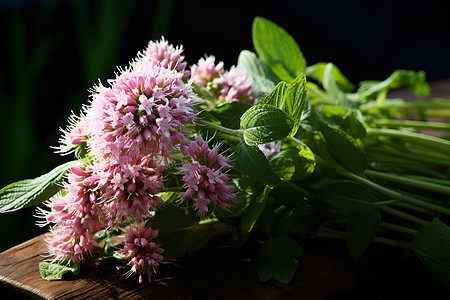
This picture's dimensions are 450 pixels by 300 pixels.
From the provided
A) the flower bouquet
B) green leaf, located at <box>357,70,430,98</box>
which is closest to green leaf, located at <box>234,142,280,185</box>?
the flower bouquet

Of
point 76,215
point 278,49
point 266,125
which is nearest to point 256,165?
point 266,125

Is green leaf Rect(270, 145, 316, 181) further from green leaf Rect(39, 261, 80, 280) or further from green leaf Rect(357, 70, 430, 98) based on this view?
green leaf Rect(357, 70, 430, 98)

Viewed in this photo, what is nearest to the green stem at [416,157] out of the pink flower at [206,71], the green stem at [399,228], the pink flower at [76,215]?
the green stem at [399,228]

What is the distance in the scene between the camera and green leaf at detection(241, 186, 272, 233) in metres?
0.39

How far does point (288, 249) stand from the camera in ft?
Result: 1.41

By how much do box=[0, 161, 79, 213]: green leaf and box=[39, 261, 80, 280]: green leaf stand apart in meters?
0.05

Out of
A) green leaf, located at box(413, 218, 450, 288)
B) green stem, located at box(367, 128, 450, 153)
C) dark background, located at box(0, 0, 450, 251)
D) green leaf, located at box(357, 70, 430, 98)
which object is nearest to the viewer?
green leaf, located at box(413, 218, 450, 288)

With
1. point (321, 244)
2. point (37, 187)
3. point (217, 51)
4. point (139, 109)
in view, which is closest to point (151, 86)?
point (139, 109)

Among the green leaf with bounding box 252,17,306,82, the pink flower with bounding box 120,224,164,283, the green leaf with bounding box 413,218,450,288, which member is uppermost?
the green leaf with bounding box 252,17,306,82

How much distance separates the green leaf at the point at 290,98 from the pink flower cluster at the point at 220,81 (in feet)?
0.30

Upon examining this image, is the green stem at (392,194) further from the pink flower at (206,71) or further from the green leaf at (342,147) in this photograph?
the pink flower at (206,71)

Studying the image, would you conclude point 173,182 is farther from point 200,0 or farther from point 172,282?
point 200,0

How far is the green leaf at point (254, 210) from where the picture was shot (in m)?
0.39

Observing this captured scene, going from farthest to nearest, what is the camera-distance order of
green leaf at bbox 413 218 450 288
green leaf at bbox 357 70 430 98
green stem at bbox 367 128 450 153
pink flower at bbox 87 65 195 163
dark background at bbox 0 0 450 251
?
dark background at bbox 0 0 450 251, green leaf at bbox 357 70 430 98, green stem at bbox 367 128 450 153, green leaf at bbox 413 218 450 288, pink flower at bbox 87 65 195 163
